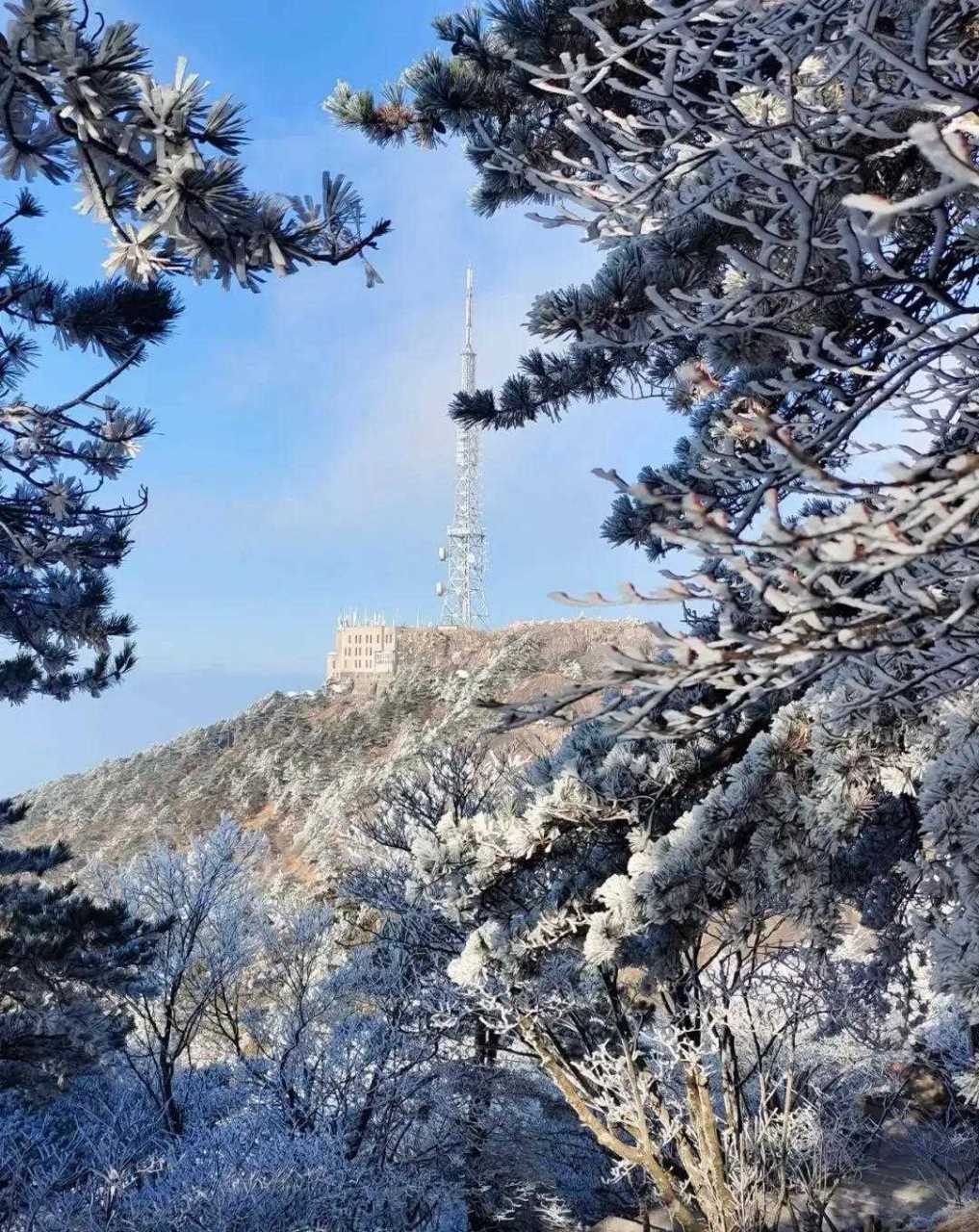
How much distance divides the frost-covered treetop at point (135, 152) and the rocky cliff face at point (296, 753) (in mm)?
33267

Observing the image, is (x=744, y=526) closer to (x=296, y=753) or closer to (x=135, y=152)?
(x=135, y=152)

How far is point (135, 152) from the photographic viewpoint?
2043 mm

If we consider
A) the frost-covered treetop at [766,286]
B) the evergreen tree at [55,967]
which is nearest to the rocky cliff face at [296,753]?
the evergreen tree at [55,967]

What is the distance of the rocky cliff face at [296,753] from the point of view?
39.1 metres

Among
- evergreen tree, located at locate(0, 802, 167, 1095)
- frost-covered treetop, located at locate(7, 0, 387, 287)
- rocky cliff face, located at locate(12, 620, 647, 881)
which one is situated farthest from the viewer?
rocky cliff face, located at locate(12, 620, 647, 881)

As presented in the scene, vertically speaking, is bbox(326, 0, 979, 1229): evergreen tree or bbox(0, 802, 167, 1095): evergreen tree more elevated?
bbox(326, 0, 979, 1229): evergreen tree

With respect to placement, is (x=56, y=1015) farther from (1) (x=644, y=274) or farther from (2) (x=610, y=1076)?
(1) (x=644, y=274)

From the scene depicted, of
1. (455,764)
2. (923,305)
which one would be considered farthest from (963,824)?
(455,764)

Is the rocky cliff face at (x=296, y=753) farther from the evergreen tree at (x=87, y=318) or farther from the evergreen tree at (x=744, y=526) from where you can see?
the evergreen tree at (x=744, y=526)

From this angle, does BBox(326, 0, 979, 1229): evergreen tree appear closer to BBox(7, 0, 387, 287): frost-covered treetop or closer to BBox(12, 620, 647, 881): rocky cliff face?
BBox(7, 0, 387, 287): frost-covered treetop

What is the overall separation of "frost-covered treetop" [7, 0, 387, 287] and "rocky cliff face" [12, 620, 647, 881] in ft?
109

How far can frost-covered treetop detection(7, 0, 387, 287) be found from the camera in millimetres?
1945

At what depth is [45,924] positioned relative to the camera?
8.98m

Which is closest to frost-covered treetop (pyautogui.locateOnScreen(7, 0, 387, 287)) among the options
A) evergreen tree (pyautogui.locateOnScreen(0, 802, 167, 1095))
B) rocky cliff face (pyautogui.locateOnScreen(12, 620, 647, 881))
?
evergreen tree (pyautogui.locateOnScreen(0, 802, 167, 1095))
